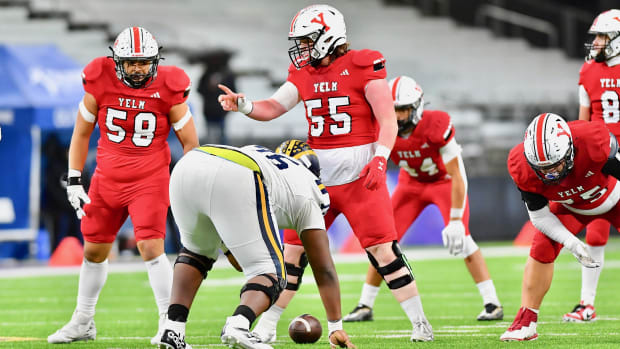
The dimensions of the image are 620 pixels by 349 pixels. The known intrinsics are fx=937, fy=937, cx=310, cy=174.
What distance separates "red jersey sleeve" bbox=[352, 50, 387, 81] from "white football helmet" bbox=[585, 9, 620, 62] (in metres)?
2.13

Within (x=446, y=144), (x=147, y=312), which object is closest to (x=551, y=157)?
(x=446, y=144)

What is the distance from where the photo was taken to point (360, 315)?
684cm

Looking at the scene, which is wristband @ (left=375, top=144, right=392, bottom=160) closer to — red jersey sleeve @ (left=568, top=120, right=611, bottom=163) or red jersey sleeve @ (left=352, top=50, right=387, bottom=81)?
red jersey sleeve @ (left=352, top=50, right=387, bottom=81)

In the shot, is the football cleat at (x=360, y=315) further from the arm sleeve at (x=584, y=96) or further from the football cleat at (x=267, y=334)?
the arm sleeve at (x=584, y=96)

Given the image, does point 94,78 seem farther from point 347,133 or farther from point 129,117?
point 347,133

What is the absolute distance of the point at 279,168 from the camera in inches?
172

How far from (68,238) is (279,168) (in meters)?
9.80

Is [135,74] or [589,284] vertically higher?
[135,74]

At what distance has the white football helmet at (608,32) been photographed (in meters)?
6.75

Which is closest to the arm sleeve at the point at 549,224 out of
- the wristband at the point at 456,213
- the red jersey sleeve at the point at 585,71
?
the wristband at the point at 456,213

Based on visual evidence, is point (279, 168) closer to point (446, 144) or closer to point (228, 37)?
point (446, 144)

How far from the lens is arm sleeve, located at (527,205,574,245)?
513 cm

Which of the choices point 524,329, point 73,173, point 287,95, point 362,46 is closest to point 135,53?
point 73,173

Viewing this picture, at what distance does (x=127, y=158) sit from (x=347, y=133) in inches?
52.4
